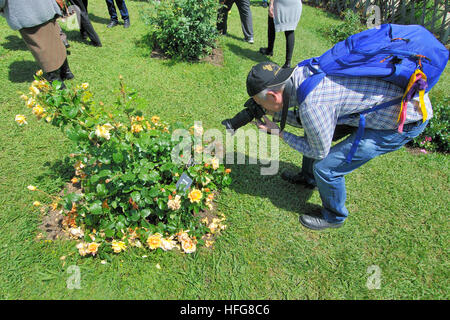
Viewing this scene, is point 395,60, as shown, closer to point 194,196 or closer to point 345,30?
point 194,196

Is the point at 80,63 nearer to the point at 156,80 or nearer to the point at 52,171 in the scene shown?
the point at 156,80

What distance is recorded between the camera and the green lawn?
79.7 inches

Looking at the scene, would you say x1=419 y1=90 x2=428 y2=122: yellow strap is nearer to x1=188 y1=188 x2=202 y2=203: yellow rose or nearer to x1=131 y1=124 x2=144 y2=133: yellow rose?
x1=188 y1=188 x2=202 y2=203: yellow rose

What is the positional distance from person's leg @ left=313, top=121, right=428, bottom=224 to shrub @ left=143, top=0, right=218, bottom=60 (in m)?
3.13

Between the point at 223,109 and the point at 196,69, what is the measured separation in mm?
1106

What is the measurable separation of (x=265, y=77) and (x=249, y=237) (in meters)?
1.38

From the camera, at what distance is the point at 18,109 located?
10.8ft

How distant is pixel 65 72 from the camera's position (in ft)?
12.5

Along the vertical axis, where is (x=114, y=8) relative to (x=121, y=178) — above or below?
above

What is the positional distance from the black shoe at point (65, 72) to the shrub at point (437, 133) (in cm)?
475

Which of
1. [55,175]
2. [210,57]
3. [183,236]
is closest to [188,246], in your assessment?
[183,236]

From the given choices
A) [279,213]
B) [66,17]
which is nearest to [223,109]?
[279,213]

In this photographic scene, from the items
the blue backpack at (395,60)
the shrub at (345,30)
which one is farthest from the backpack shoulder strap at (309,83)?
the shrub at (345,30)

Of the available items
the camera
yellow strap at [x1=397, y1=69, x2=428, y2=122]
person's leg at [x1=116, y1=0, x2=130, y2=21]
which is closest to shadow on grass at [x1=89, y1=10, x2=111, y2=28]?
person's leg at [x1=116, y1=0, x2=130, y2=21]
